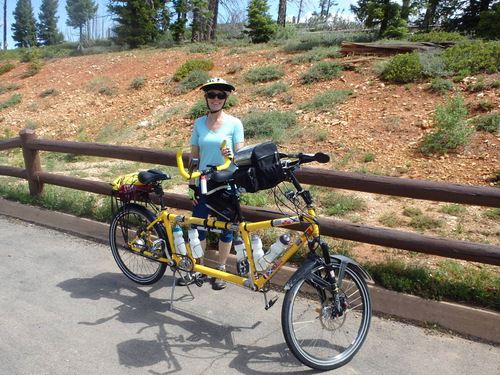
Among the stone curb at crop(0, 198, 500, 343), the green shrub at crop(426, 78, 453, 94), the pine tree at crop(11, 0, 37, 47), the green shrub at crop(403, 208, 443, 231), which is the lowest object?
the stone curb at crop(0, 198, 500, 343)

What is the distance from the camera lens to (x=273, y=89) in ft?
45.2

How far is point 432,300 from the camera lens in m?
3.84

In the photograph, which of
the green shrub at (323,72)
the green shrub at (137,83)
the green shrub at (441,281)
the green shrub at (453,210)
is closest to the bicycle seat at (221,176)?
the green shrub at (441,281)

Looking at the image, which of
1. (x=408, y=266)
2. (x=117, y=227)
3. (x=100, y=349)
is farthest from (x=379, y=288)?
(x=117, y=227)

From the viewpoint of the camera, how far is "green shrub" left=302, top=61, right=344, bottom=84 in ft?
44.5

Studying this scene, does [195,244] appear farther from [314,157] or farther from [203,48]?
[203,48]

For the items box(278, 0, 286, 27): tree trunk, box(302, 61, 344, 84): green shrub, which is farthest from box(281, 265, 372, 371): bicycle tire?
box(278, 0, 286, 27): tree trunk

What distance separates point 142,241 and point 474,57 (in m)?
10.9

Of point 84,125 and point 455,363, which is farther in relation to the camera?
point 84,125

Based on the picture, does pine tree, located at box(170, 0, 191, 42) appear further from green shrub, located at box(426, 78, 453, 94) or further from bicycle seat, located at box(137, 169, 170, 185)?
bicycle seat, located at box(137, 169, 170, 185)

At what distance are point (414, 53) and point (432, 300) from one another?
1051 cm

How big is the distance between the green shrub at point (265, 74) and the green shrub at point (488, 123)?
300 inches

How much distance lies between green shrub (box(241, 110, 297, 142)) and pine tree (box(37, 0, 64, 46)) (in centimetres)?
6180

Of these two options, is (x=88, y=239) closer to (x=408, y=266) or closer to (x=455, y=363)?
(x=408, y=266)
